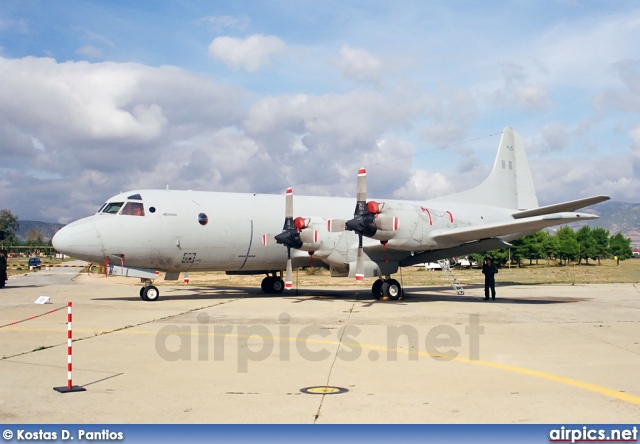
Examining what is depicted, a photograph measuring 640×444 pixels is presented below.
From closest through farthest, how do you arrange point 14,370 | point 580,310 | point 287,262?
point 14,370 → point 580,310 → point 287,262

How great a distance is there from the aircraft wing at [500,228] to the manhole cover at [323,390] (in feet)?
47.0

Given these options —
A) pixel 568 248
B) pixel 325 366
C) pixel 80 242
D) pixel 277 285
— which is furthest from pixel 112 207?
pixel 568 248

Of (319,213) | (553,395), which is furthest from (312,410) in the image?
(319,213)

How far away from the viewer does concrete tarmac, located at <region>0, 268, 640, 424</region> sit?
7.36 meters

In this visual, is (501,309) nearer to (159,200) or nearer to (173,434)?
(159,200)

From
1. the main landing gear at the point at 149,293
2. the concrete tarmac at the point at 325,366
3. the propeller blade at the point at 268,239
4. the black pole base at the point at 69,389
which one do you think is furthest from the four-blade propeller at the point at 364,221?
the black pole base at the point at 69,389

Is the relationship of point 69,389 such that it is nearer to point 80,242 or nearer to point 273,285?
point 80,242

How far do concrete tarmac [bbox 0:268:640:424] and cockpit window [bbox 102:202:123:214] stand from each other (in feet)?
14.5

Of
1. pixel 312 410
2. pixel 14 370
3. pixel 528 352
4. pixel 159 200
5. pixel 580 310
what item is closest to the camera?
pixel 312 410

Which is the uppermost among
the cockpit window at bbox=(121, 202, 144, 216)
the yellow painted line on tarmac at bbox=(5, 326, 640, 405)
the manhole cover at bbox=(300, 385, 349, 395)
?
the cockpit window at bbox=(121, 202, 144, 216)

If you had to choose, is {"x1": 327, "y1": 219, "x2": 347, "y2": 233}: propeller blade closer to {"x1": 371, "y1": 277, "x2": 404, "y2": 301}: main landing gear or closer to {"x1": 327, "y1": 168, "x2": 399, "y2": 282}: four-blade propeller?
{"x1": 327, "y1": 168, "x2": 399, "y2": 282}: four-blade propeller

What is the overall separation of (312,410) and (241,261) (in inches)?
712

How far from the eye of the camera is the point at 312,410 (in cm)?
742

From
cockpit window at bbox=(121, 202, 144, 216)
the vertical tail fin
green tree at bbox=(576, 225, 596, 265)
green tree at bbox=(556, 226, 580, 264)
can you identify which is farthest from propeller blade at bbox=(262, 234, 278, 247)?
green tree at bbox=(576, 225, 596, 265)
